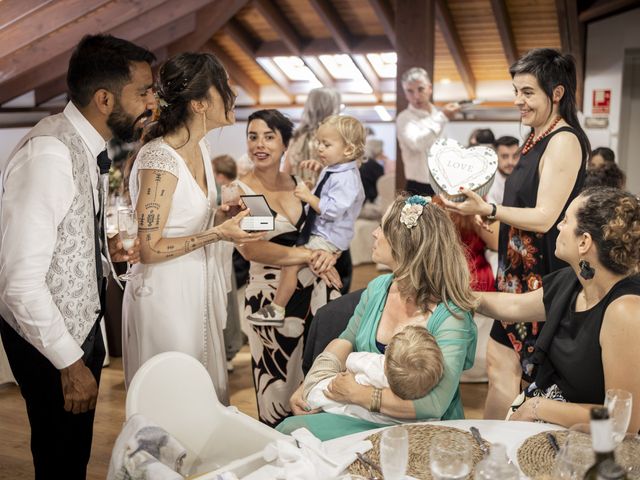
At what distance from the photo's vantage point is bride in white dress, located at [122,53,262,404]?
7.97 feet

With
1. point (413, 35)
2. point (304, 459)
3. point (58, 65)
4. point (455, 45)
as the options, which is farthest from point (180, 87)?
point (58, 65)

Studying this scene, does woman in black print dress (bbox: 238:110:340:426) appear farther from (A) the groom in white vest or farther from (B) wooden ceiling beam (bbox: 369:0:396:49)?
(B) wooden ceiling beam (bbox: 369:0:396:49)

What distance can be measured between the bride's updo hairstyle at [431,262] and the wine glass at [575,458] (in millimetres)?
801

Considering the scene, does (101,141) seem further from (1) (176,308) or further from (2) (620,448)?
(2) (620,448)

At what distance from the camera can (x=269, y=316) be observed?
3.21m

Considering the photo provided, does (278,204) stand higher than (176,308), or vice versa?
(278,204)

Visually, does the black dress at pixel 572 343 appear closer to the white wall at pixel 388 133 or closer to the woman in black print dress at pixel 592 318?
the woman in black print dress at pixel 592 318

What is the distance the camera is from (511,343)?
9.71 feet

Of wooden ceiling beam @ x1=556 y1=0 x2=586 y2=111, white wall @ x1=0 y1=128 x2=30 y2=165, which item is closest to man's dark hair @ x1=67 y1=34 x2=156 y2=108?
wooden ceiling beam @ x1=556 y1=0 x2=586 y2=111

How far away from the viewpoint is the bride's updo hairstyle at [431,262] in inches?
90.0

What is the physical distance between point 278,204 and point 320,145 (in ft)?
1.30

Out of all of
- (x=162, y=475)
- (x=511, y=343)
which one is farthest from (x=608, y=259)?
(x=162, y=475)

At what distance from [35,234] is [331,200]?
5.33 feet

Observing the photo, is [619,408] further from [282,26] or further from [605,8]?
[282,26]
